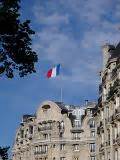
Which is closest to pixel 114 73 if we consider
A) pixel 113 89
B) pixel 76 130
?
pixel 113 89

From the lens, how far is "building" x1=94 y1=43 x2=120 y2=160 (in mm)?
65875

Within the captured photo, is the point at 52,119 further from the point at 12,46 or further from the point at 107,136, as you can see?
the point at 12,46

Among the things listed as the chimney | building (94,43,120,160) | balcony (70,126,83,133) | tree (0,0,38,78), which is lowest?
tree (0,0,38,78)

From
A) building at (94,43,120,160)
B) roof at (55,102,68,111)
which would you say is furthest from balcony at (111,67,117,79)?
roof at (55,102,68,111)

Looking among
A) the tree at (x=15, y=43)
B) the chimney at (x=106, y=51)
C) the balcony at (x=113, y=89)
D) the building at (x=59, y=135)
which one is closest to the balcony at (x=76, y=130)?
the building at (x=59, y=135)

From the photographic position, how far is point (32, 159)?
356 ft

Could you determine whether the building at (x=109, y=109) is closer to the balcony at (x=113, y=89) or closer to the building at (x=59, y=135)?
the balcony at (x=113, y=89)

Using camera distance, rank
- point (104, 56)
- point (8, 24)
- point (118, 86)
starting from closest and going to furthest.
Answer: point (8, 24) → point (118, 86) → point (104, 56)

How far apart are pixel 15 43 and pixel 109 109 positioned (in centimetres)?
4800

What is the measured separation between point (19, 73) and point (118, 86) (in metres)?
42.9

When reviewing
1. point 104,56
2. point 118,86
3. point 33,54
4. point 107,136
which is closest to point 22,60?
point 33,54

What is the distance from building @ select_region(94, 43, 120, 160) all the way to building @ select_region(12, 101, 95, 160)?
2883 cm

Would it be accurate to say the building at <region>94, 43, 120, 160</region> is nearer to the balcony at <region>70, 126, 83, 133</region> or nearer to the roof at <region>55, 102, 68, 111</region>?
the balcony at <region>70, 126, 83, 133</region>

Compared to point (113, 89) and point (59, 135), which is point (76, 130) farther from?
point (113, 89)
